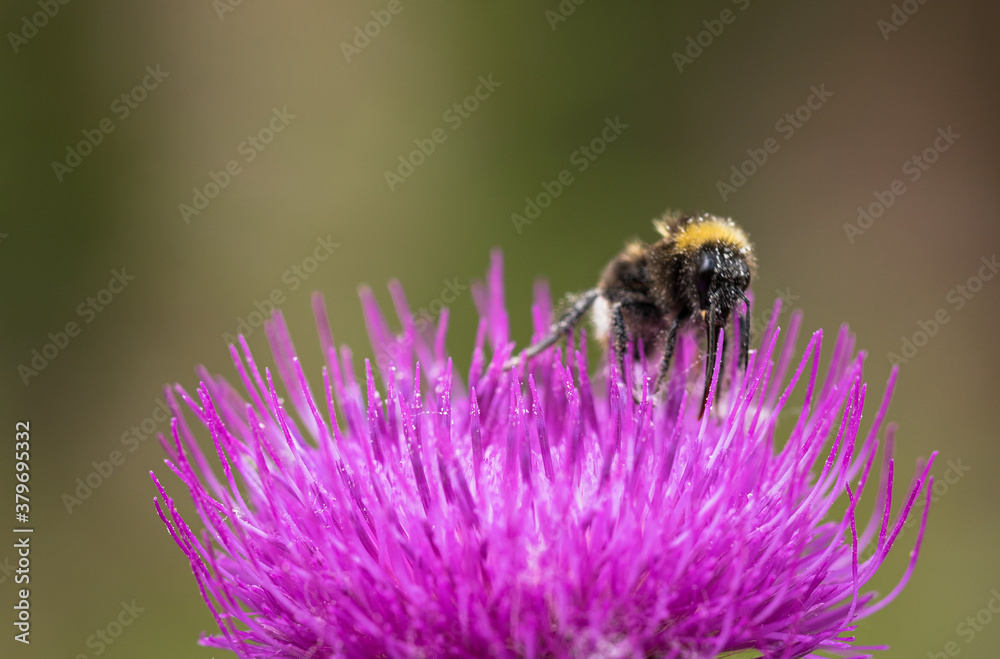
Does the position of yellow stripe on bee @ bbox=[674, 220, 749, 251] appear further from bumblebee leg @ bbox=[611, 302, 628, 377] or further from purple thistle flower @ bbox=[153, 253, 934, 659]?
purple thistle flower @ bbox=[153, 253, 934, 659]

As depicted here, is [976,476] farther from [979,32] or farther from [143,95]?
[143,95]

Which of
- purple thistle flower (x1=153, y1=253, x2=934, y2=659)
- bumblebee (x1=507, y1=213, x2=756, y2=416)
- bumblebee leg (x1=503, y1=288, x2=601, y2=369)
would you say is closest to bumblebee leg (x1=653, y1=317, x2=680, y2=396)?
bumblebee (x1=507, y1=213, x2=756, y2=416)

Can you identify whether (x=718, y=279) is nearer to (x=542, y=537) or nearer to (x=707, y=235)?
(x=707, y=235)

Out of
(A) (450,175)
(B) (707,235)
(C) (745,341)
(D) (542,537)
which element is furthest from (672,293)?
(A) (450,175)

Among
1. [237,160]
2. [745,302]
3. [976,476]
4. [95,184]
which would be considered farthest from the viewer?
[237,160]

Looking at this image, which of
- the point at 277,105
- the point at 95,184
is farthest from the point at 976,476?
the point at 95,184

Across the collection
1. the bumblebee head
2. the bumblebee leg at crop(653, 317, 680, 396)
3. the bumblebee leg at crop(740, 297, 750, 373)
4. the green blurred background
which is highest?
the green blurred background
